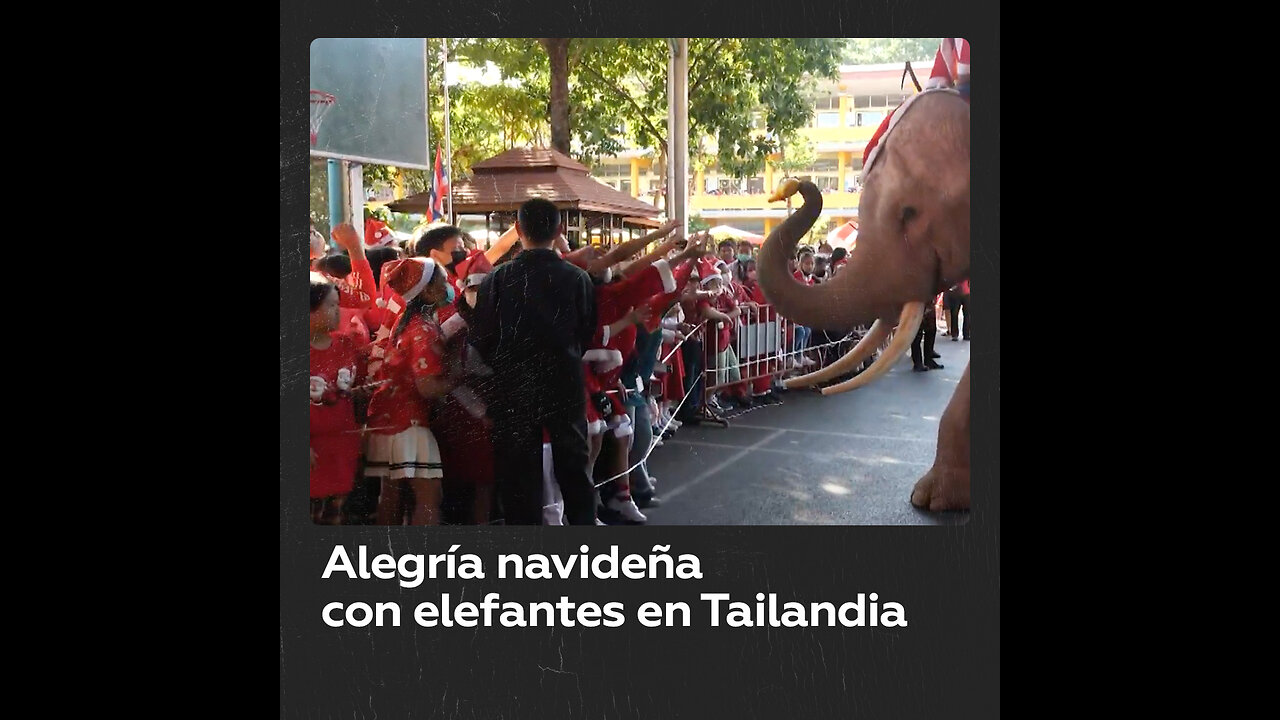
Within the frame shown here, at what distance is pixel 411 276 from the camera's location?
3.48 metres

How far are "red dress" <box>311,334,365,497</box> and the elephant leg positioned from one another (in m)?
1.95

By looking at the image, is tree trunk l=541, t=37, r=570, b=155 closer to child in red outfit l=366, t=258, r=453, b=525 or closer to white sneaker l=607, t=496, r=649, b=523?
child in red outfit l=366, t=258, r=453, b=525

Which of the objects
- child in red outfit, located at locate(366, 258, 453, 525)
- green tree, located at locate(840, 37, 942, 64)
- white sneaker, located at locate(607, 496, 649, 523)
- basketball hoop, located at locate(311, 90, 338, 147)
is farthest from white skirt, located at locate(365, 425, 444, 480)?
green tree, located at locate(840, 37, 942, 64)

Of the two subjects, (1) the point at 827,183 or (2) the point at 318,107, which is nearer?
(2) the point at 318,107

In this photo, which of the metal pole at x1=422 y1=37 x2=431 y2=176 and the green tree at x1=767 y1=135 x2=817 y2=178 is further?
the green tree at x1=767 y1=135 x2=817 y2=178

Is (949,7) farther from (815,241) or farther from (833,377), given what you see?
(833,377)

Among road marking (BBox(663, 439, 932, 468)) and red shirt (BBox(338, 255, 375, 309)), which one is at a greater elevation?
red shirt (BBox(338, 255, 375, 309))

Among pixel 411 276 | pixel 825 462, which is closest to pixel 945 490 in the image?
pixel 825 462

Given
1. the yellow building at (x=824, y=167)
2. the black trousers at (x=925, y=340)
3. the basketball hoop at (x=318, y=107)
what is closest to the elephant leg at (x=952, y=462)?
the black trousers at (x=925, y=340)

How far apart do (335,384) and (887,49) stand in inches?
85.1

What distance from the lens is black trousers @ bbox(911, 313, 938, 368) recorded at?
3.39 meters

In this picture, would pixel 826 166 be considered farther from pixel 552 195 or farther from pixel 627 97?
pixel 552 195

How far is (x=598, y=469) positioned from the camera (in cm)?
355

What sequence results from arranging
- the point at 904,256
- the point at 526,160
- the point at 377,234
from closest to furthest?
the point at 526,160 < the point at 904,256 < the point at 377,234
